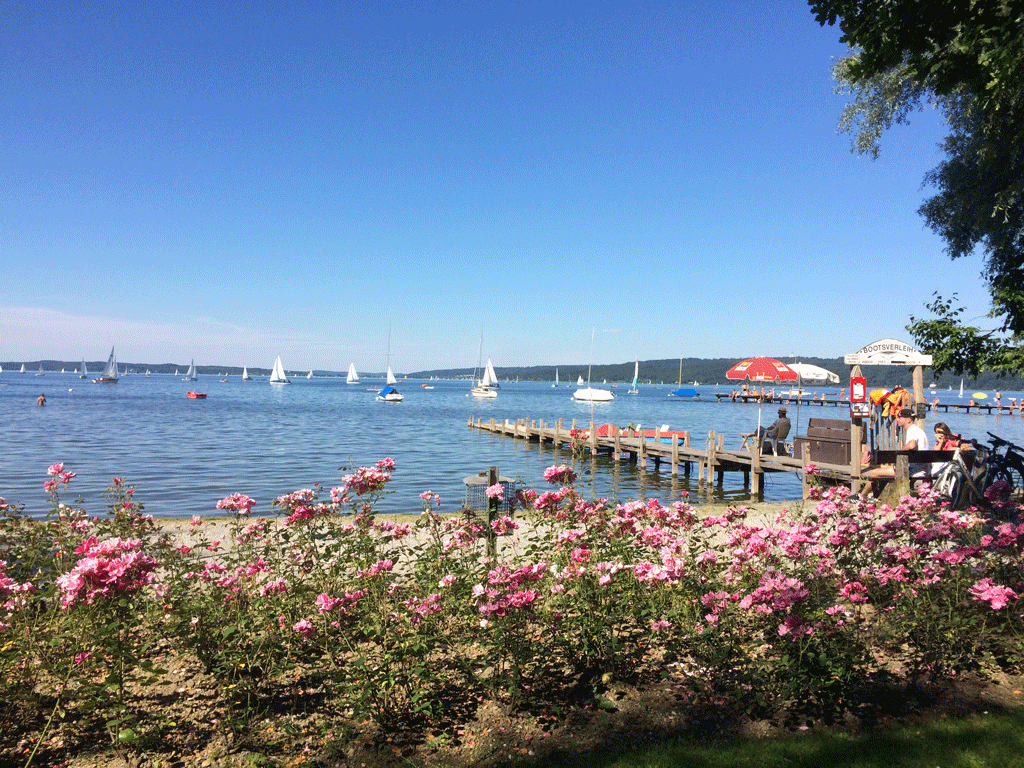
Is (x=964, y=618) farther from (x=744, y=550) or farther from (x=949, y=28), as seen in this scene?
(x=949, y=28)

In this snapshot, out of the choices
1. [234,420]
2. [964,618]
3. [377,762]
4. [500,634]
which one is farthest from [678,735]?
[234,420]

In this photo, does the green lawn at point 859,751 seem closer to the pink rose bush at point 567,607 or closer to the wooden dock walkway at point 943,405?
the pink rose bush at point 567,607

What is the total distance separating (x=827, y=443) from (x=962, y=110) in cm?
748

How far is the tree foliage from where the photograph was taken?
17.0 feet

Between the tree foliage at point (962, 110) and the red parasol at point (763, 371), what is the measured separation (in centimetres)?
889

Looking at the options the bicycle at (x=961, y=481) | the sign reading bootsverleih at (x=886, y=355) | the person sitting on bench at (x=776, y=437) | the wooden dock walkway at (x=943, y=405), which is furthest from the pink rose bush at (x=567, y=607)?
the wooden dock walkway at (x=943, y=405)

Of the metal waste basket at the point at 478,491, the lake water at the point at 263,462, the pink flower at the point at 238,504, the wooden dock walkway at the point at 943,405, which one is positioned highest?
the pink flower at the point at 238,504

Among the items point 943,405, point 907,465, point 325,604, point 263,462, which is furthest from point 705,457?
point 943,405

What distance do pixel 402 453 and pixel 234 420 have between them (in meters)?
25.7

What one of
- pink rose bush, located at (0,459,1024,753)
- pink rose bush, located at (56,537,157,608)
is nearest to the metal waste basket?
pink rose bush, located at (0,459,1024,753)

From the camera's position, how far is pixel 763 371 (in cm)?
2200

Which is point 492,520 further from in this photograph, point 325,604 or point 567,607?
point 325,604

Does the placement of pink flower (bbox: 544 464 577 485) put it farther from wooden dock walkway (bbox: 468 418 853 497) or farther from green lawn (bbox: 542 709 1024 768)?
wooden dock walkway (bbox: 468 418 853 497)

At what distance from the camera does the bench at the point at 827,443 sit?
50.0 feet
